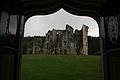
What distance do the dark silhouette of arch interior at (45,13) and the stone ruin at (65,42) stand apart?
966 inches

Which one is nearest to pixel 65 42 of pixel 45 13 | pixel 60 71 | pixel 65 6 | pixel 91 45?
pixel 91 45

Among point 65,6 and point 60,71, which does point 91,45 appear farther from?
point 65,6

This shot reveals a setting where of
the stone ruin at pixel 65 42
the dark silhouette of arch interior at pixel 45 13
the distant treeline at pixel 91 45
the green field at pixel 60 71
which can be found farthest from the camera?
the distant treeline at pixel 91 45

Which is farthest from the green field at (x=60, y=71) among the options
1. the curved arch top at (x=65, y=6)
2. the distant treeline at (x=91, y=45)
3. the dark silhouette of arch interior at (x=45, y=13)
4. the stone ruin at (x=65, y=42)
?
the dark silhouette of arch interior at (x=45, y=13)

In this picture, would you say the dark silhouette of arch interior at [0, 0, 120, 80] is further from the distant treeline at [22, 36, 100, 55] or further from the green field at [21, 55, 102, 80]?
the distant treeline at [22, 36, 100, 55]

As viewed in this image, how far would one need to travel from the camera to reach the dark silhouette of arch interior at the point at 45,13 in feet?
6.09

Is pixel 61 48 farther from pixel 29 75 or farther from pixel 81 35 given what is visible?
pixel 29 75

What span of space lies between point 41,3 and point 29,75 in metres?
12.8

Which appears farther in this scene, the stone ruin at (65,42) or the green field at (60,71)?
the stone ruin at (65,42)

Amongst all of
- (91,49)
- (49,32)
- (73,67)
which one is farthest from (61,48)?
(73,67)

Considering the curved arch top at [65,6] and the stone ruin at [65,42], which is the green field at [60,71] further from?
the curved arch top at [65,6]

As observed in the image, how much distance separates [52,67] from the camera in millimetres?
17875

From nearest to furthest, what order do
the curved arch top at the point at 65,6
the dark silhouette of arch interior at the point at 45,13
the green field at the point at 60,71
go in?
the dark silhouette of arch interior at the point at 45,13, the curved arch top at the point at 65,6, the green field at the point at 60,71

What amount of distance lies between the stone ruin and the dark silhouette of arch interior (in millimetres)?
24540
